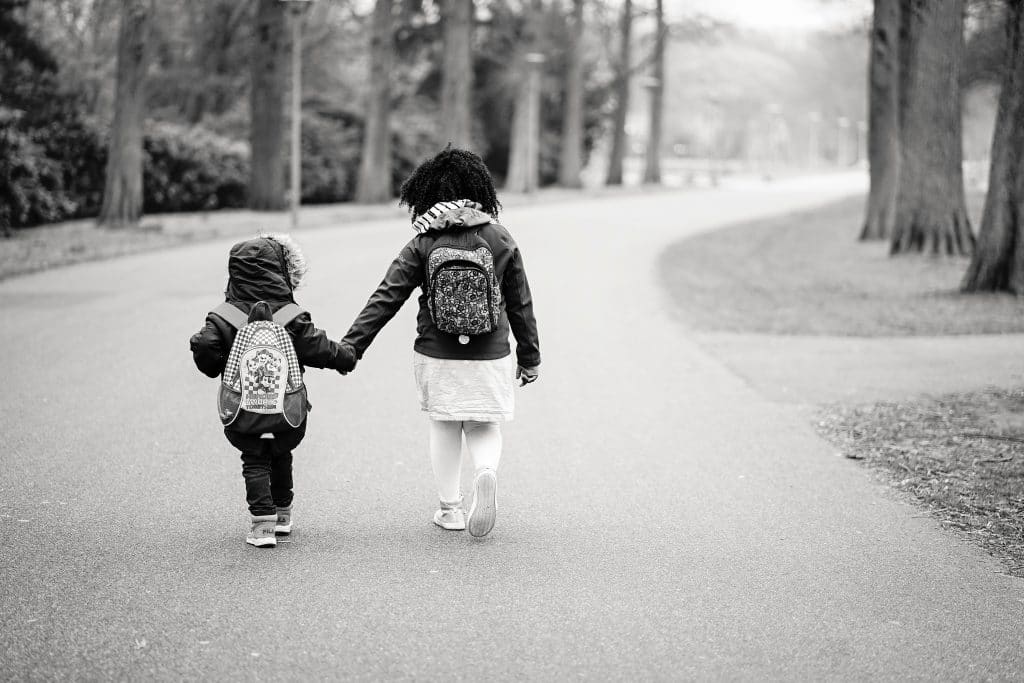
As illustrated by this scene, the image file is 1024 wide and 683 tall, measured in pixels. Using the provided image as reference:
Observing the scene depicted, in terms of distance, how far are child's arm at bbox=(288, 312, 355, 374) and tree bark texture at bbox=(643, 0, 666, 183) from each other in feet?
166

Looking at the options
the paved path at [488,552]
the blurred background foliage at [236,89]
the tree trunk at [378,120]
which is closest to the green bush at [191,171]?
the blurred background foliage at [236,89]

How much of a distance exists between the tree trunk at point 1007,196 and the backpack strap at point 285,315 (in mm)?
12301

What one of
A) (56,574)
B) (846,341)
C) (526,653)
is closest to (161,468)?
(56,574)

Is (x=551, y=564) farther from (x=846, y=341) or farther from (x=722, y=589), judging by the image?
(x=846, y=341)

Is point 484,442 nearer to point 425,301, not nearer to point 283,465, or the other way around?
point 425,301

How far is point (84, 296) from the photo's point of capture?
14641 millimetres

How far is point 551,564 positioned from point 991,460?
3.57 meters

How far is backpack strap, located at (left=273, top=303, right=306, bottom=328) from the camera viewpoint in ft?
16.8

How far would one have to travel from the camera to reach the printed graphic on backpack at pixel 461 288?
512cm

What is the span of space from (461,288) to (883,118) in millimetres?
23220

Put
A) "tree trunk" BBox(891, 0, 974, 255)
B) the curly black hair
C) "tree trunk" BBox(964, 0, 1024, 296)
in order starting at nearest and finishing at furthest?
the curly black hair, "tree trunk" BBox(964, 0, 1024, 296), "tree trunk" BBox(891, 0, 974, 255)

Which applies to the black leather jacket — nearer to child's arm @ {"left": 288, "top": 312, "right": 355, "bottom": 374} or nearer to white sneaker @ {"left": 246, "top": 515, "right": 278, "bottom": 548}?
child's arm @ {"left": 288, "top": 312, "right": 355, "bottom": 374}

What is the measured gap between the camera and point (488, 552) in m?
5.32

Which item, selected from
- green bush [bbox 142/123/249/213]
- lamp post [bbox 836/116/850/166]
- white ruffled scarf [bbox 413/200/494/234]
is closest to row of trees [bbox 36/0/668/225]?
green bush [bbox 142/123/249/213]
